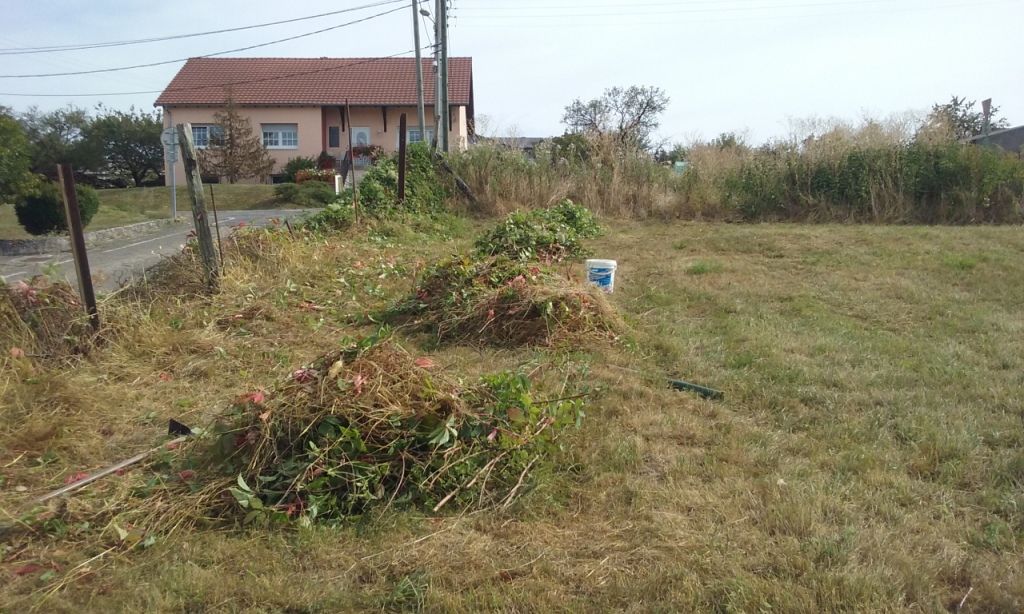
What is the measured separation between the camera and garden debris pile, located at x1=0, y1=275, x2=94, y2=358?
449 cm

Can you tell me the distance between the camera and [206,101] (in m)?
35.0

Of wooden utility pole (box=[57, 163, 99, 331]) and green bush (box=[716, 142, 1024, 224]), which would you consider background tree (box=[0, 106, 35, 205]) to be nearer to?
wooden utility pole (box=[57, 163, 99, 331])

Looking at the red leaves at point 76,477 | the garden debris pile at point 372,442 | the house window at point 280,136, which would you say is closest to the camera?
the garden debris pile at point 372,442

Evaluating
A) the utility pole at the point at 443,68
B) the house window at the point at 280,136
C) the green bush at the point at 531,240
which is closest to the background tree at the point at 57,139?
the house window at the point at 280,136

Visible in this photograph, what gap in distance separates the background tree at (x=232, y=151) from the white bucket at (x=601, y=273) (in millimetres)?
28310

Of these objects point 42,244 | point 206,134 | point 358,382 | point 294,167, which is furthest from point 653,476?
point 206,134

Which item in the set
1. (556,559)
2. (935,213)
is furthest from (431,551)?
(935,213)

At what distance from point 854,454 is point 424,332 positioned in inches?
142

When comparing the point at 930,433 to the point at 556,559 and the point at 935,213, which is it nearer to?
the point at 556,559

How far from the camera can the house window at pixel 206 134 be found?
31633mm

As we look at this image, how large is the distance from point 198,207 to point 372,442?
4.15m

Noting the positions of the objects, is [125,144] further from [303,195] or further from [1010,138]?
[1010,138]

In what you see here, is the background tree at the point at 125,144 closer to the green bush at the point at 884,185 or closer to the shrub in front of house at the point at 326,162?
the shrub in front of house at the point at 326,162

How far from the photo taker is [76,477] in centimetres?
315
